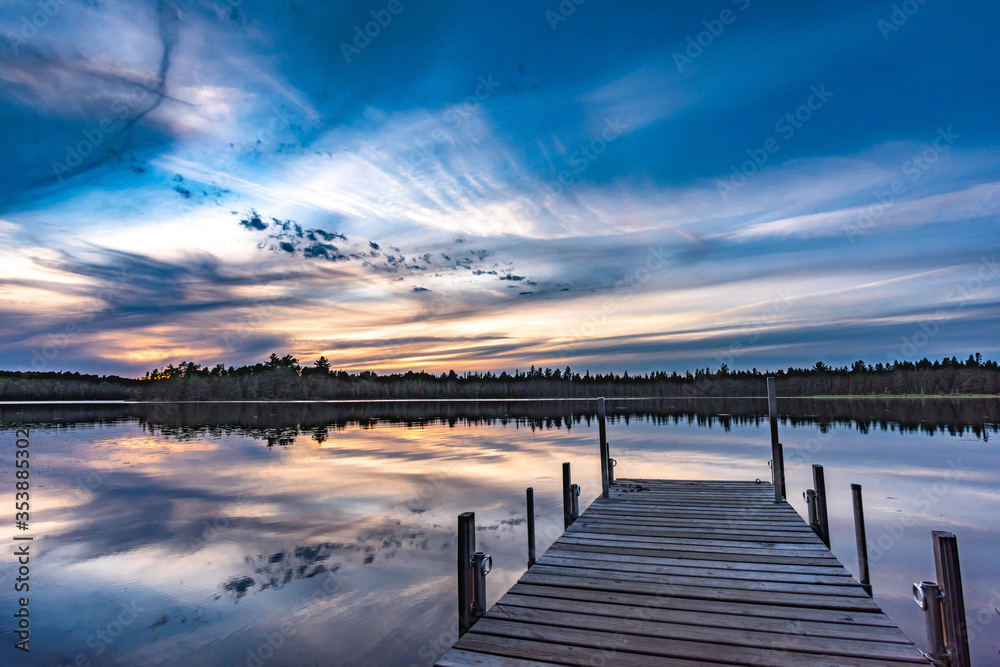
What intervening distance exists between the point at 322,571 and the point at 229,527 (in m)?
5.09

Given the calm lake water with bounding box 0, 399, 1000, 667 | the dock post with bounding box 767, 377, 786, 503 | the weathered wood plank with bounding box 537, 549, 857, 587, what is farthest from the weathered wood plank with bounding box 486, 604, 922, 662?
the dock post with bounding box 767, 377, 786, 503

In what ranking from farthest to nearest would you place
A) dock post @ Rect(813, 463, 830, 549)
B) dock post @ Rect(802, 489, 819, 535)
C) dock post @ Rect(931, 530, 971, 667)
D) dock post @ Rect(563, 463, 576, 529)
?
1. dock post @ Rect(563, 463, 576, 529)
2. dock post @ Rect(802, 489, 819, 535)
3. dock post @ Rect(813, 463, 830, 549)
4. dock post @ Rect(931, 530, 971, 667)

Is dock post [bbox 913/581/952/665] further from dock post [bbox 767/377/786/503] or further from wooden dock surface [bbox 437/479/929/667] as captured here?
dock post [bbox 767/377/786/503]

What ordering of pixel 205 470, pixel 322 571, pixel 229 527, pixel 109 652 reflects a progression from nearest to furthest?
pixel 109 652
pixel 322 571
pixel 229 527
pixel 205 470

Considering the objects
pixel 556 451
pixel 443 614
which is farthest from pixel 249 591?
pixel 556 451

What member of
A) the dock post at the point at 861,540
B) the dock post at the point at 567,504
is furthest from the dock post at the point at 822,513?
the dock post at the point at 567,504

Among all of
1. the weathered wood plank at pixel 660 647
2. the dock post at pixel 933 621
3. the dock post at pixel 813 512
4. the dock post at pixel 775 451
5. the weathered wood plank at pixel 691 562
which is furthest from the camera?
the dock post at pixel 775 451

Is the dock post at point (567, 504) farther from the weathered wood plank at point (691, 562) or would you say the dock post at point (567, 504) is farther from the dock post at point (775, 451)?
the dock post at point (775, 451)

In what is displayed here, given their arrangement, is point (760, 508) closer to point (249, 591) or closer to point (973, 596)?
point (973, 596)

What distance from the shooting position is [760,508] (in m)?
11.8

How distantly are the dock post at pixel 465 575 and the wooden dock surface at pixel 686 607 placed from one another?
1.57ft

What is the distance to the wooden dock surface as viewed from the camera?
5.14 m

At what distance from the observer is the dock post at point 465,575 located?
6.65 meters

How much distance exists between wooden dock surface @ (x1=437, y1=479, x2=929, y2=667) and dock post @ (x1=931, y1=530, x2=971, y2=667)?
394 millimetres
